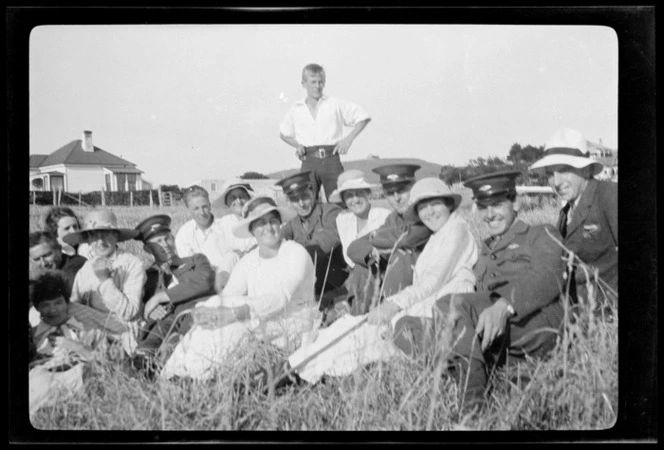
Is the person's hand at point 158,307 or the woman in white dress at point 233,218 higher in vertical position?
the woman in white dress at point 233,218

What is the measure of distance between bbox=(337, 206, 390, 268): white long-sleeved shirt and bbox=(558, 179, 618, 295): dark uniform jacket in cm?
84

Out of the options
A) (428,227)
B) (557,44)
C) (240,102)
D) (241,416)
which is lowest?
(241,416)

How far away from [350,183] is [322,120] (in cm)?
32

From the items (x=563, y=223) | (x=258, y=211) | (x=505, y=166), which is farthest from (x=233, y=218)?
(x=563, y=223)

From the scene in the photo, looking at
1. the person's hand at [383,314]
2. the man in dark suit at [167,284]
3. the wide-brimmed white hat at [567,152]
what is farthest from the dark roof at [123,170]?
the wide-brimmed white hat at [567,152]

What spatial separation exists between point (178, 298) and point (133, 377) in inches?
16.6

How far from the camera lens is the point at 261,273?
11.1 feet

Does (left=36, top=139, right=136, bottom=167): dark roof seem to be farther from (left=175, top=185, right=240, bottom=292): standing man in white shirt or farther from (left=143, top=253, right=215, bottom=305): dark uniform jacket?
(left=143, top=253, right=215, bottom=305): dark uniform jacket

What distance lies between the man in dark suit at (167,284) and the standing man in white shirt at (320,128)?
676mm

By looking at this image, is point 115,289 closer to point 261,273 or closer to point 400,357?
point 261,273

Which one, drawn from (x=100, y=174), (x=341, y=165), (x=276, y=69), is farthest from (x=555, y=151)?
(x=100, y=174)

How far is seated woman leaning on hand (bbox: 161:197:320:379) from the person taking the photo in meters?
3.37

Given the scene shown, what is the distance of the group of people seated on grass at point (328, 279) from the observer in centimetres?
334

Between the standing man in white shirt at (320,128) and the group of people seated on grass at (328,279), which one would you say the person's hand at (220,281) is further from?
the standing man in white shirt at (320,128)
